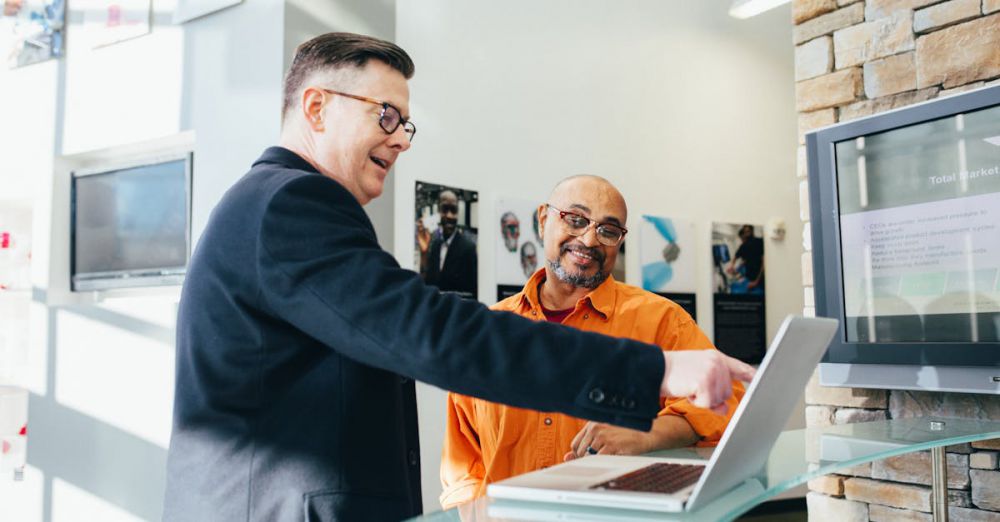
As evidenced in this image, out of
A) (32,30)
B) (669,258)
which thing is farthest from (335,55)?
(669,258)

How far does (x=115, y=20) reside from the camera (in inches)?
173

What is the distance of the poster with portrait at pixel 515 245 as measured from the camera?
4984 millimetres

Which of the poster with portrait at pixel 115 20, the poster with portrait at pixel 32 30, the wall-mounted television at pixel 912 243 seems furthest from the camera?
the poster with portrait at pixel 32 30

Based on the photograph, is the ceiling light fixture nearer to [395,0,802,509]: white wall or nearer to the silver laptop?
[395,0,802,509]: white wall

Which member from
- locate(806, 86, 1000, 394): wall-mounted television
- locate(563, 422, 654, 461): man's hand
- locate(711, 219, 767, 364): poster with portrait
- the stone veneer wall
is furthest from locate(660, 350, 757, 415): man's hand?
locate(711, 219, 767, 364): poster with portrait

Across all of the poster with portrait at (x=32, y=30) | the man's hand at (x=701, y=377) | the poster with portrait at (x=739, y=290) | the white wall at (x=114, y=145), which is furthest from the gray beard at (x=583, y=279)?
the poster with portrait at (x=739, y=290)

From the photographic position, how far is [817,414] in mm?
2959

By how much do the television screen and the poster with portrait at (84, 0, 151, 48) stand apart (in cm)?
329

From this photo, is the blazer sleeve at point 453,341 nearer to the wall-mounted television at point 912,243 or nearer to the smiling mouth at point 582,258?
the smiling mouth at point 582,258

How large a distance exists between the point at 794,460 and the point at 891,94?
5.29ft

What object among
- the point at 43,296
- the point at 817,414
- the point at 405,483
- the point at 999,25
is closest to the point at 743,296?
the point at 817,414

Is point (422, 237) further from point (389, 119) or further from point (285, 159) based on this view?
point (285, 159)

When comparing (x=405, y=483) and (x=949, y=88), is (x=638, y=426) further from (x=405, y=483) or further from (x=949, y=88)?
(x=949, y=88)

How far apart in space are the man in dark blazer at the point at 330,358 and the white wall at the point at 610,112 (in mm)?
3063
